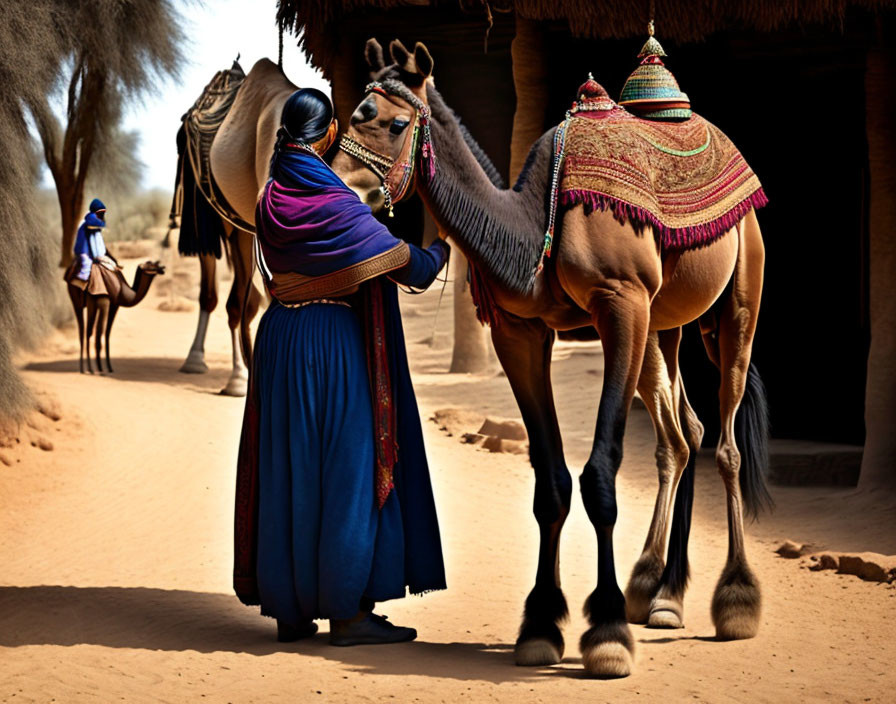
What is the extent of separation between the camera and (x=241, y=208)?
10062 millimetres

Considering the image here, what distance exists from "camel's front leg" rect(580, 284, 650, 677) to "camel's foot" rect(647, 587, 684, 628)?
2.74ft

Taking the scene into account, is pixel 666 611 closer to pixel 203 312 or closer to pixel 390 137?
pixel 390 137

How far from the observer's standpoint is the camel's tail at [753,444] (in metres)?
5.63

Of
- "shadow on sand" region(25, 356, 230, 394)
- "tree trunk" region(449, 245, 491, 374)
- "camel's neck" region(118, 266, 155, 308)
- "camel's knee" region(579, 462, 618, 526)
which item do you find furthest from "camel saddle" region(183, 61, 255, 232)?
"camel's knee" region(579, 462, 618, 526)

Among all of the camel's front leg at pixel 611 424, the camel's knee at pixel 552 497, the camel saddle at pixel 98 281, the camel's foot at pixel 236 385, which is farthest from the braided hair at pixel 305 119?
the camel saddle at pixel 98 281

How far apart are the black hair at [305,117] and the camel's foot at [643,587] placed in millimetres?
2398

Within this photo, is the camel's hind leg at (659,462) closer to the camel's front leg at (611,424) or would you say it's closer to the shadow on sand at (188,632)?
the shadow on sand at (188,632)

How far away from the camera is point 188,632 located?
5.05m

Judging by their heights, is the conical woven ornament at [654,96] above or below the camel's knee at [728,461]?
above

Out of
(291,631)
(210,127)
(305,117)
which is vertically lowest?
(291,631)

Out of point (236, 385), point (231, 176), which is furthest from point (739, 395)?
point (236, 385)

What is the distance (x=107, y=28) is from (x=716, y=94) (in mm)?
8750

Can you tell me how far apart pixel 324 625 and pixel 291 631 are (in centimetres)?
49

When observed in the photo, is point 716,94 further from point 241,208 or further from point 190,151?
point 190,151
